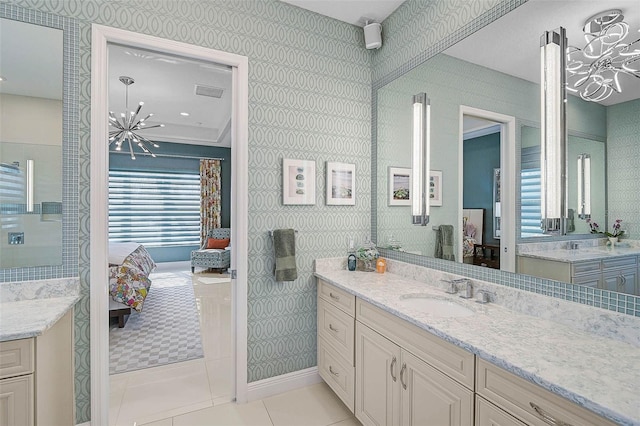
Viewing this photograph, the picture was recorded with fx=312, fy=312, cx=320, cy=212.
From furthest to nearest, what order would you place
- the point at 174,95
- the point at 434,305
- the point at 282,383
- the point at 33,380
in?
the point at 174,95 → the point at 282,383 → the point at 434,305 → the point at 33,380

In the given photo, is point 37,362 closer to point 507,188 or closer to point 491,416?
point 491,416

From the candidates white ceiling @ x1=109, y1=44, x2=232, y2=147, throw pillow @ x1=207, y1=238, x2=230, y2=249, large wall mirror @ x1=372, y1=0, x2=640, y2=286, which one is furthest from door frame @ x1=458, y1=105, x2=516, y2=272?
throw pillow @ x1=207, y1=238, x2=230, y2=249

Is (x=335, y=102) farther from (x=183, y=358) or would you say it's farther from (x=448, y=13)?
(x=183, y=358)

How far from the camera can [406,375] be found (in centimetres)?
154

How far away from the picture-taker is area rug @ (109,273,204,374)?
2893 mm

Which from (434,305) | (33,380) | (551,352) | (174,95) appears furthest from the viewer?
(174,95)

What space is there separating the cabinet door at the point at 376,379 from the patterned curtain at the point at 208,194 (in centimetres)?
617

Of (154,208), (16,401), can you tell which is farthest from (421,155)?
(154,208)

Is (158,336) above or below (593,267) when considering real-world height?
below

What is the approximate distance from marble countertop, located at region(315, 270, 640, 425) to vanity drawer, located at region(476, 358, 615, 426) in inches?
2.0

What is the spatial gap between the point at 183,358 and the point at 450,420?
2516mm

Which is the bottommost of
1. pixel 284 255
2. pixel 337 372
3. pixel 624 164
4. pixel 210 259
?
pixel 337 372

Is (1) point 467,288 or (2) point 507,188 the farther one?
(1) point 467,288

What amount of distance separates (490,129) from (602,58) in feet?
1.82
